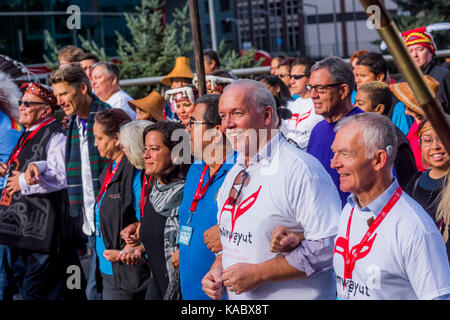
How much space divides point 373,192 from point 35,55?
14.5m

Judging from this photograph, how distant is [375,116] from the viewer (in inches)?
97.6

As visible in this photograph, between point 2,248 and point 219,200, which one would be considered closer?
point 219,200

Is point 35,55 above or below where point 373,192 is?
above

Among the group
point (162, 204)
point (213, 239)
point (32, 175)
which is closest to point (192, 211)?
point (213, 239)

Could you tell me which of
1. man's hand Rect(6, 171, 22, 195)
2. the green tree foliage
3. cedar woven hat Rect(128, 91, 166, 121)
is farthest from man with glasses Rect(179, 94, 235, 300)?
the green tree foliage

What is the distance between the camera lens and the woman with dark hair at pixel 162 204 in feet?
12.1

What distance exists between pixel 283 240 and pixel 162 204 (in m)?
1.27

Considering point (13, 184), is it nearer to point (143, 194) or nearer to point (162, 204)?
point (143, 194)

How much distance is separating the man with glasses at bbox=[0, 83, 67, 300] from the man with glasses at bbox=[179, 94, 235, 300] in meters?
1.82

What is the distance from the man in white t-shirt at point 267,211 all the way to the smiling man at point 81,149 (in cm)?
205

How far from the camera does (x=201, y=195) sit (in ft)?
10.8

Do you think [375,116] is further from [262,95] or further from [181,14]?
[181,14]

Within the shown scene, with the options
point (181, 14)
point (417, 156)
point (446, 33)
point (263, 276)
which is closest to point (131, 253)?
point (263, 276)

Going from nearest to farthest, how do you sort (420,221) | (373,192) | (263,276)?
1. (420,221)
2. (373,192)
3. (263,276)
